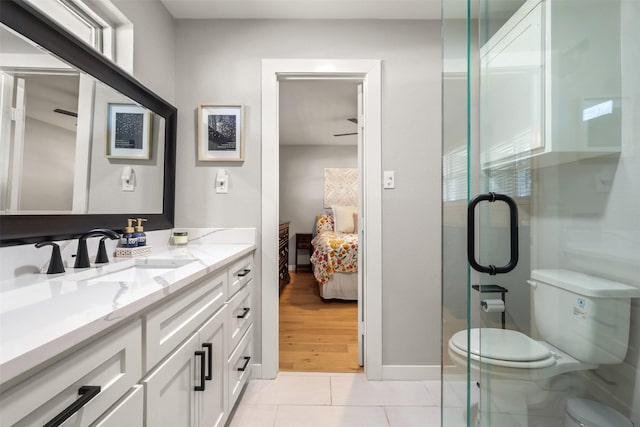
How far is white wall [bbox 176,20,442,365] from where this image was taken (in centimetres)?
200

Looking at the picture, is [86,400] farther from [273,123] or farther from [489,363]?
[273,123]

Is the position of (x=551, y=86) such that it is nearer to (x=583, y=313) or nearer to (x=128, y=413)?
(x=583, y=313)

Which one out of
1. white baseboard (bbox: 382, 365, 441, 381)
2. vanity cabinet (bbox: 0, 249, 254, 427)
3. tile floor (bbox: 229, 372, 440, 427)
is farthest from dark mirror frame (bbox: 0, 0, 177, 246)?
white baseboard (bbox: 382, 365, 441, 381)

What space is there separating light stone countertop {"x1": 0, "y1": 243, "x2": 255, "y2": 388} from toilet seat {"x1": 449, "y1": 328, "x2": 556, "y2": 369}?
1.06 meters

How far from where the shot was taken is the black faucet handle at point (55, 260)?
101 cm

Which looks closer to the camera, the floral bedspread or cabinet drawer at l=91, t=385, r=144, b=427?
cabinet drawer at l=91, t=385, r=144, b=427

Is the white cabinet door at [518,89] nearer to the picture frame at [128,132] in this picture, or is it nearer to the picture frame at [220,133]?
the picture frame at [220,133]

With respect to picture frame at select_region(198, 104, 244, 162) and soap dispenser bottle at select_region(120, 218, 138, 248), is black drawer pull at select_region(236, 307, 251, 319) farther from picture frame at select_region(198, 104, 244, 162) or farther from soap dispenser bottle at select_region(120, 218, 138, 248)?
picture frame at select_region(198, 104, 244, 162)

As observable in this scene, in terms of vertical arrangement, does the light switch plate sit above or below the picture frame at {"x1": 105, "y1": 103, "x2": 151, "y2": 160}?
below

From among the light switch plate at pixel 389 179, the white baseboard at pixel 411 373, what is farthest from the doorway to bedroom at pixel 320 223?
the light switch plate at pixel 389 179

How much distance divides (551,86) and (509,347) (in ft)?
3.20

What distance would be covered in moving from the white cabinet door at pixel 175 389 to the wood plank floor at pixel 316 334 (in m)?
1.17

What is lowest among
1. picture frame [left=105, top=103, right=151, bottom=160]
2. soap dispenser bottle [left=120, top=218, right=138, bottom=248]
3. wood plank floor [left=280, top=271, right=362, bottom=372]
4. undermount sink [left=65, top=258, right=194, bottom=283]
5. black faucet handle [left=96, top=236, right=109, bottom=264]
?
wood plank floor [left=280, top=271, right=362, bottom=372]

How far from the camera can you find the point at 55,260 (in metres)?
1.02
